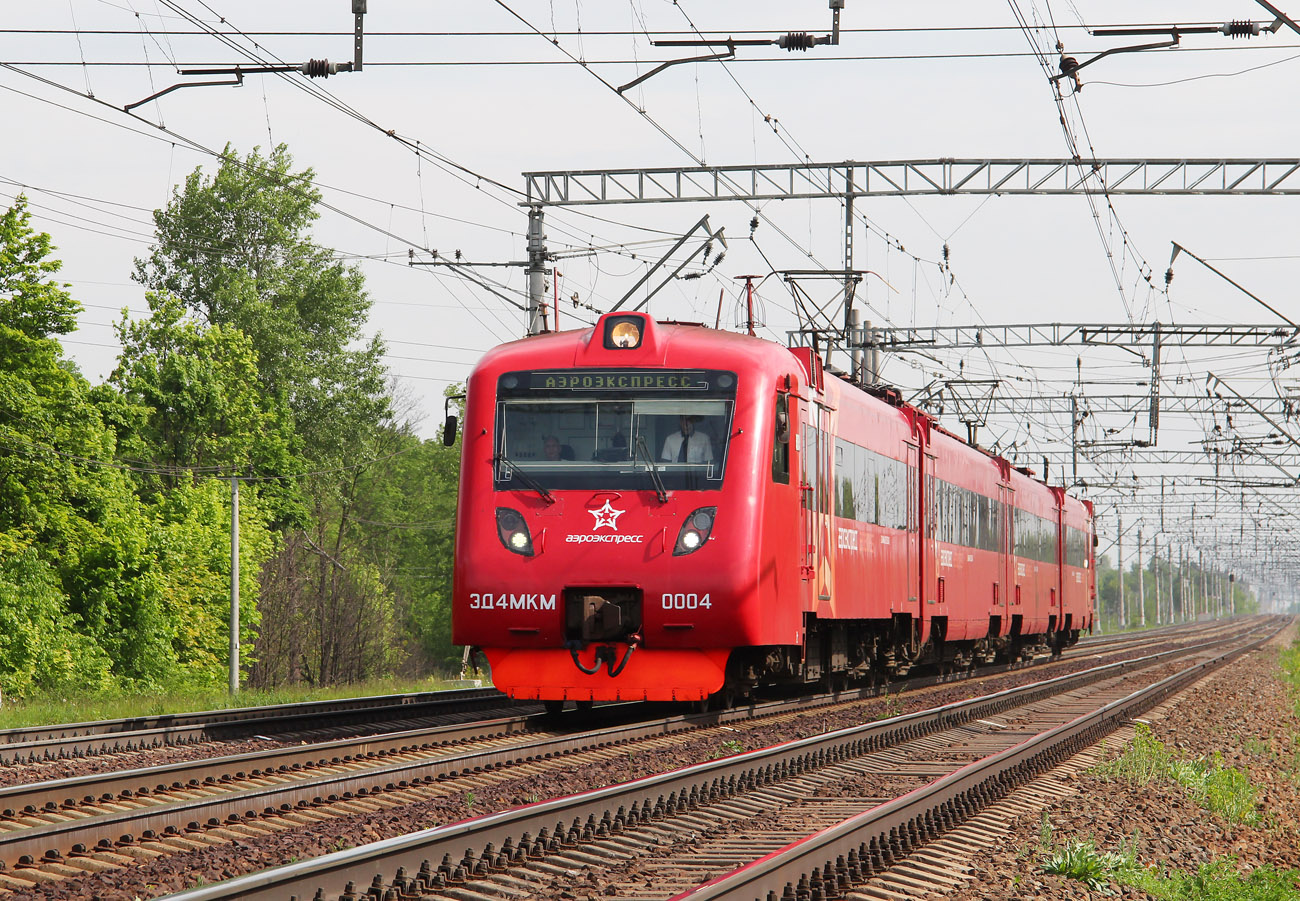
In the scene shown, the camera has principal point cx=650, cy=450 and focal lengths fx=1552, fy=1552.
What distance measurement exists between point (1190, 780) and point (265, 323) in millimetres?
45102

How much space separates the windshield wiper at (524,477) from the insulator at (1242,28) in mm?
8292

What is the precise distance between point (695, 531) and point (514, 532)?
1.68 metres

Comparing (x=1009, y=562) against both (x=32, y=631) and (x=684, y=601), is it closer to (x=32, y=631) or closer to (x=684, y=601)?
(x=684, y=601)

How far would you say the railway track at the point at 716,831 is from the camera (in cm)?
709

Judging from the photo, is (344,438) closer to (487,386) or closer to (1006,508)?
(1006,508)

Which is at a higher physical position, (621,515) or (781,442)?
(781,442)

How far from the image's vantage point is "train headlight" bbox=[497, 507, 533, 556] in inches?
560

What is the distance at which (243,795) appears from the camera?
30.9 feet

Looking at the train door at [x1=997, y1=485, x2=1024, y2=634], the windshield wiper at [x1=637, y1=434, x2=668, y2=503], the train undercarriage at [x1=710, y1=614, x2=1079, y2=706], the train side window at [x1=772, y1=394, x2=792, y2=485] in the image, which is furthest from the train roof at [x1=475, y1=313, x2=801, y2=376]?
the train door at [x1=997, y1=485, x2=1024, y2=634]

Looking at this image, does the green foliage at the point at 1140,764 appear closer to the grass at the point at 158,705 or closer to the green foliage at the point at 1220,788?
the green foliage at the point at 1220,788

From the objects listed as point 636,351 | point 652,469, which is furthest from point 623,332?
point 652,469

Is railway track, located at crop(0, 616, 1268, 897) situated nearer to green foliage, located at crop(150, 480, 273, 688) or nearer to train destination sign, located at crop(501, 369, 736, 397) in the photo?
train destination sign, located at crop(501, 369, 736, 397)

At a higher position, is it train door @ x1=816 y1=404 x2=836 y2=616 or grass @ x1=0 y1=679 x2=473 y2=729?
train door @ x1=816 y1=404 x2=836 y2=616

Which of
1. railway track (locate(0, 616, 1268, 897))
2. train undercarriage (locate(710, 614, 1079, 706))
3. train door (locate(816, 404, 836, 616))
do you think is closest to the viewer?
railway track (locate(0, 616, 1268, 897))
